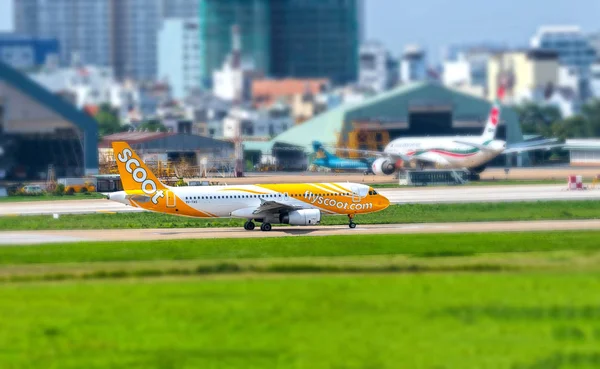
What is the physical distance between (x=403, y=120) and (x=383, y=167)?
125ft

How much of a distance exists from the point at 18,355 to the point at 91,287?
10.9 metres

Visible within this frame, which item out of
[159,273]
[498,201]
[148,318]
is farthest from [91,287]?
[498,201]

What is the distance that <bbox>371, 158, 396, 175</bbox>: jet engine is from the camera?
312 feet

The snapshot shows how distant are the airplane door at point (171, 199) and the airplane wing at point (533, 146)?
43810mm


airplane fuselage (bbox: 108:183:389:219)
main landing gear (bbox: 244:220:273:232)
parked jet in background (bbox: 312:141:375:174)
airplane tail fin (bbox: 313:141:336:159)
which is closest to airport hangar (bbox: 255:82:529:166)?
airplane tail fin (bbox: 313:141:336:159)

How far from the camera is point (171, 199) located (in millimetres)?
69562

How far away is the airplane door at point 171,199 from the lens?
69562 mm

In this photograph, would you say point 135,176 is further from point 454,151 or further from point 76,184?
point 454,151

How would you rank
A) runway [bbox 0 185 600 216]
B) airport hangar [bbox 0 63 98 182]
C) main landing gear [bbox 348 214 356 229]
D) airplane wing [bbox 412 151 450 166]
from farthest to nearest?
airplane wing [bbox 412 151 450 166], runway [bbox 0 185 600 216], main landing gear [bbox 348 214 356 229], airport hangar [bbox 0 63 98 182]

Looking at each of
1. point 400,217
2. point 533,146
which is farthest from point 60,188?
point 533,146

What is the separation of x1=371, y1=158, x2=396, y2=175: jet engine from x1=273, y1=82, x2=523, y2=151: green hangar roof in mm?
27129

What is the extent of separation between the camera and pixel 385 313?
132ft

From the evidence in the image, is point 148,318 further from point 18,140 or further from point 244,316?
point 18,140

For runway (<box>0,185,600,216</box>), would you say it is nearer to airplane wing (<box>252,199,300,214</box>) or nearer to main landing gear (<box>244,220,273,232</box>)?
airplane wing (<box>252,199,300,214</box>)
